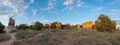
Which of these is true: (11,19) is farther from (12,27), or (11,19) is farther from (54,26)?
(54,26)

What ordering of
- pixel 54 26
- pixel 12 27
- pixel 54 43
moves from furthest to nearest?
pixel 54 26 → pixel 12 27 → pixel 54 43

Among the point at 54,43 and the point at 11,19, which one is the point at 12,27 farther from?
the point at 54,43

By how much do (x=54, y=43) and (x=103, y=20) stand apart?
31.4 meters

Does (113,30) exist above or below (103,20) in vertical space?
below

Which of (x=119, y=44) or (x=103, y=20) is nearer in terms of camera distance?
(x=119, y=44)

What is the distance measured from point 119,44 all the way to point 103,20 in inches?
1177

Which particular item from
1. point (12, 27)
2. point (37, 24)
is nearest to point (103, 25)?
point (37, 24)

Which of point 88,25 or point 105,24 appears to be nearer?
point 105,24

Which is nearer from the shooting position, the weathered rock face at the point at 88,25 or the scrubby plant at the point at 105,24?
the scrubby plant at the point at 105,24

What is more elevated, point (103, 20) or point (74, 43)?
point (103, 20)

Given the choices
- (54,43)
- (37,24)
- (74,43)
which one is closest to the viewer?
(74,43)

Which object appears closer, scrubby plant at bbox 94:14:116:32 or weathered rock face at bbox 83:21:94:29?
scrubby plant at bbox 94:14:116:32

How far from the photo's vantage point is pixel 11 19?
2148 inches

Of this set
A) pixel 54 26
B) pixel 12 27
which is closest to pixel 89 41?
pixel 12 27
